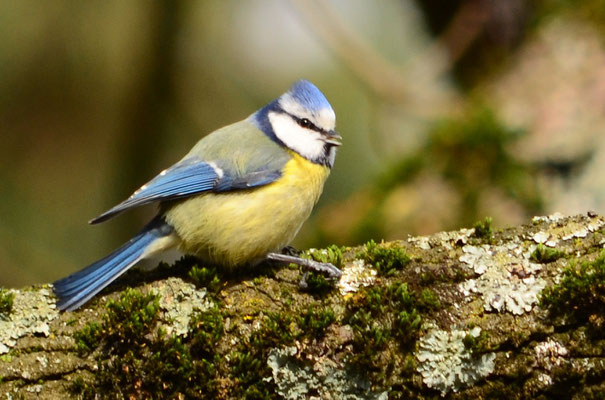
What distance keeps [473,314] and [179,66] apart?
9.88 ft

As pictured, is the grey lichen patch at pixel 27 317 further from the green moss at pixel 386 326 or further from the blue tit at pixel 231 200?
the green moss at pixel 386 326

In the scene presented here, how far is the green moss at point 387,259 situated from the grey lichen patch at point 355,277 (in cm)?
2

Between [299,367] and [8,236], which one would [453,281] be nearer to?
[299,367]

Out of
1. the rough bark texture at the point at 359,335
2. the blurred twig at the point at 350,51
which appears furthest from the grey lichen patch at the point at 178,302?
the blurred twig at the point at 350,51

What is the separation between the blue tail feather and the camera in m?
1.93

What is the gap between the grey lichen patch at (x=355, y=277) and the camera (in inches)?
75.9

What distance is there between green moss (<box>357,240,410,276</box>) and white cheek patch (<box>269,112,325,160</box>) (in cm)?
72

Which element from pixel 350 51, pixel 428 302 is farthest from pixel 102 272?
pixel 350 51

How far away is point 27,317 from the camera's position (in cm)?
188

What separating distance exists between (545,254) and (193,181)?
1.21 m

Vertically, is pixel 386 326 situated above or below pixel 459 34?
below

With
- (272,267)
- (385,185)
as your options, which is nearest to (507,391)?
(272,267)

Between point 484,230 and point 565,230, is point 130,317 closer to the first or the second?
point 484,230

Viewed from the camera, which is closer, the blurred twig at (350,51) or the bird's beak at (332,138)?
the bird's beak at (332,138)
